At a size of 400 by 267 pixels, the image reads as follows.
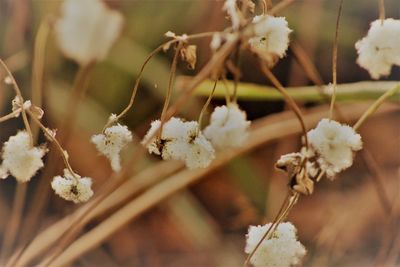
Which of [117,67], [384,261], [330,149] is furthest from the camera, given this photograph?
[117,67]

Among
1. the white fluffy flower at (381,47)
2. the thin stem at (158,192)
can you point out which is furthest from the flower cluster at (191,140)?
the thin stem at (158,192)

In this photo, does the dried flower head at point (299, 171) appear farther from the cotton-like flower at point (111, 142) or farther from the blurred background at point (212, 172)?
Answer: the blurred background at point (212, 172)

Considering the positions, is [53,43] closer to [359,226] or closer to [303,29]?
[303,29]

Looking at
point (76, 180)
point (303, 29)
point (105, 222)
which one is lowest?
point (76, 180)

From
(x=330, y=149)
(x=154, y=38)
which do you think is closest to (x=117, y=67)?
(x=154, y=38)

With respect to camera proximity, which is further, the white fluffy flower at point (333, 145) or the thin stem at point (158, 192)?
the thin stem at point (158, 192)

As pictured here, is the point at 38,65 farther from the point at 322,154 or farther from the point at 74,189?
the point at 322,154

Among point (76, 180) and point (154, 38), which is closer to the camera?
point (76, 180)
